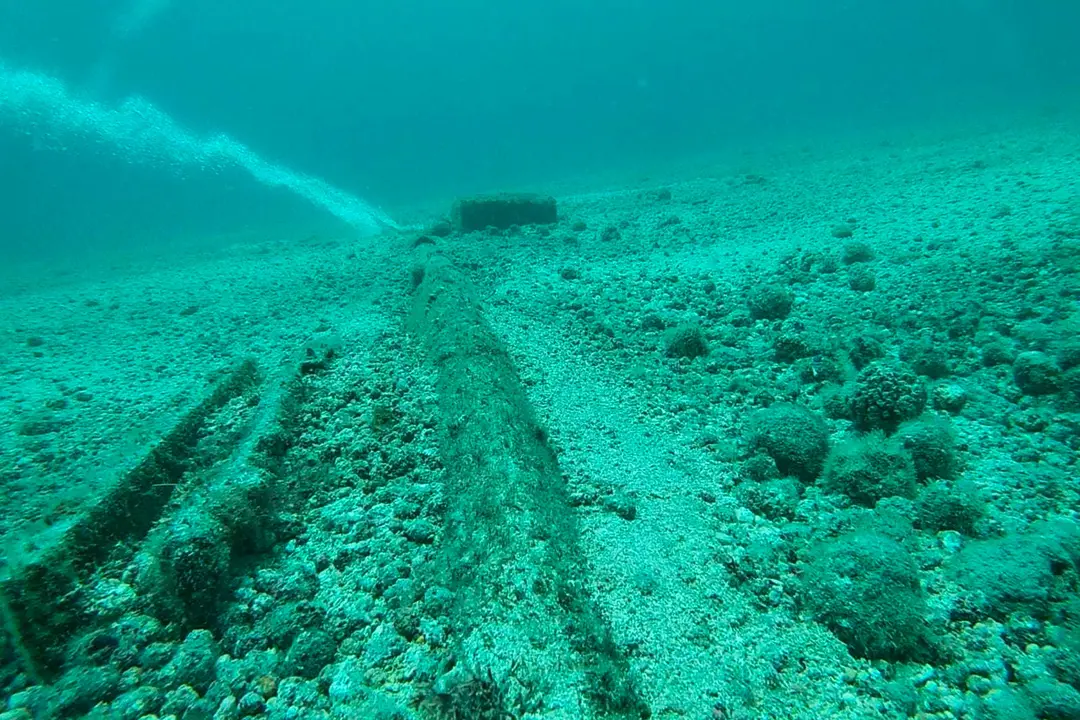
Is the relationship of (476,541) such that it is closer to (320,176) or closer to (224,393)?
(224,393)

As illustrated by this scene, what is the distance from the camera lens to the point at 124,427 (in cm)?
493

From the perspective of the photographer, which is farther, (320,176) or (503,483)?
(320,176)

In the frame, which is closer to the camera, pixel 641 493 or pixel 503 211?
pixel 641 493

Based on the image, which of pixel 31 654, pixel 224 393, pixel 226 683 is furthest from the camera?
pixel 224 393

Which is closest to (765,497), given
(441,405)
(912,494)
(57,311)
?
(912,494)

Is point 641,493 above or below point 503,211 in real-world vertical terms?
below

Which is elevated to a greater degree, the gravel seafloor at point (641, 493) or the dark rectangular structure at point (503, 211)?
the dark rectangular structure at point (503, 211)

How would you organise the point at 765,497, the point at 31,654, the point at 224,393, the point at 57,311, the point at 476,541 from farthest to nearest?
the point at 57,311, the point at 224,393, the point at 765,497, the point at 476,541, the point at 31,654

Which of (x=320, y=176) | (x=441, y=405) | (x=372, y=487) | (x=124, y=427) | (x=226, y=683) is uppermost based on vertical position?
(x=320, y=176)

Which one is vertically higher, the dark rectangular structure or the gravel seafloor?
the dark rectangular structure

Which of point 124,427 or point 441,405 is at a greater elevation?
point 124,427

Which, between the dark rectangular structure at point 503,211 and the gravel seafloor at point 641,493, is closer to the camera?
the gravel seafloor at point 641,493

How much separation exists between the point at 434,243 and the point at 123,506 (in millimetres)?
9002

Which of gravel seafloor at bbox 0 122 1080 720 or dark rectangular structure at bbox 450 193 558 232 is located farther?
dark rectangular structure at bbox 450 193 558 232
